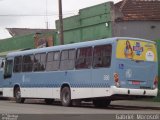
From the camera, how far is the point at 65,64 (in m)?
26.9

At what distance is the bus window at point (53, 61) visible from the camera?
27.6m

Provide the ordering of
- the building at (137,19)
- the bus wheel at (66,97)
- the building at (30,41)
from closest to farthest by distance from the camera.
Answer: the bus wheel at (66,97) < the building at (137,19) < the building at (30,41)

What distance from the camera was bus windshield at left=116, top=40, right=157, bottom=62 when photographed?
23.6 meters

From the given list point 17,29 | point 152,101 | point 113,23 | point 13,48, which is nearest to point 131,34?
point 113,23

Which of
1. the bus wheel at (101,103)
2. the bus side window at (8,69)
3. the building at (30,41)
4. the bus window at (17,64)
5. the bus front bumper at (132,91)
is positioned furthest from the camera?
the building at (30,41)

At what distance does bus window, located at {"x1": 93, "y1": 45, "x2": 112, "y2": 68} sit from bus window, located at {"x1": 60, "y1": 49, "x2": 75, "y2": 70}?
191 cm

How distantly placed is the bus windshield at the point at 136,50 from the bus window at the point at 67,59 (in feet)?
11.2

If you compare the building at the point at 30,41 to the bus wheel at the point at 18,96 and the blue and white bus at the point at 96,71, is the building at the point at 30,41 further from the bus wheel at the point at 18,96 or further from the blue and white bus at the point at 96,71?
the blue and white bus at the point at 96,71

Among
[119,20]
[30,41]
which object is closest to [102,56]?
[119,20]

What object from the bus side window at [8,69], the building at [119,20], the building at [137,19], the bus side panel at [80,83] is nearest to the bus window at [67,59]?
the bus side panel at [80,83]

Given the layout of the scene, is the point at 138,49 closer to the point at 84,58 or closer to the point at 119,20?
the point at 84,58

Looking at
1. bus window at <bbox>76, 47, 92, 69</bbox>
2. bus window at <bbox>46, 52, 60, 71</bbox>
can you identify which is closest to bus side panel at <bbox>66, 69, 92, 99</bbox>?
bus window at <bbox>76, 47, 92, 69</bbox>

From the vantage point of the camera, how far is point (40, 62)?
1147 inches

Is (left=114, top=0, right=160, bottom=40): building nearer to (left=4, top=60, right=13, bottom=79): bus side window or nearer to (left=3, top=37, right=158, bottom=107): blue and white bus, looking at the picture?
(left=4, top=60, right=13, bottom=79): bus side window
